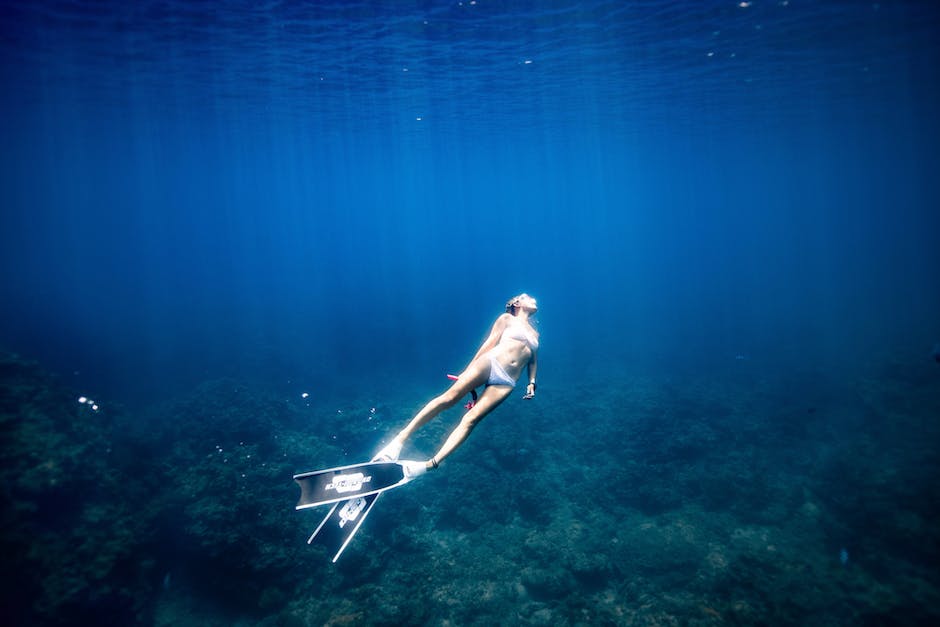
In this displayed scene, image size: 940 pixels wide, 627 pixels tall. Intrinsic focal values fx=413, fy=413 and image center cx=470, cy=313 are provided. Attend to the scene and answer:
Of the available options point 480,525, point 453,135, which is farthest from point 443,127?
point 480,525

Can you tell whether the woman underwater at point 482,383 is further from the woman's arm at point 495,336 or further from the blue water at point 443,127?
the blue water at point 443,127

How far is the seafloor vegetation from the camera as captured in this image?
7977 mm

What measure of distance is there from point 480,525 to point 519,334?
766cm

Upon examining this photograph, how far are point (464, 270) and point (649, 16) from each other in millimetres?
60051

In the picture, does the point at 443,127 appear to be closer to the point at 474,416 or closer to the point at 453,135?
the point at 453,135

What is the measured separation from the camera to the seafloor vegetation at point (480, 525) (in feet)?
26.2

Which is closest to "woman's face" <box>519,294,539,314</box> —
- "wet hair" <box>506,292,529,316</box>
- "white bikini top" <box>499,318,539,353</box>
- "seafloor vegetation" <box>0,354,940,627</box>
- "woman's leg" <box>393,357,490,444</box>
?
"wet hair" <box>506,292,529,316</box>

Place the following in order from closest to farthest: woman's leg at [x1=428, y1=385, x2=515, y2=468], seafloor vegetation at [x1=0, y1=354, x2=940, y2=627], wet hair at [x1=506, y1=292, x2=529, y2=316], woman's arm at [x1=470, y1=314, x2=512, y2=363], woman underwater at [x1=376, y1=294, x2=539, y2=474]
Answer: woman's leg at [x1=428, y1=385, x2=515, y2=468], woman underwater at [x1=376, y1=294, x2=539, y2=474], woman's arm at [x1=470, y1=314, x2=512, y2=363], wet hair at [x1=506, y1=292, x2=529, y2=316], seafloor vegetation at [x1=0, y1=354, x2=940, y2=627]

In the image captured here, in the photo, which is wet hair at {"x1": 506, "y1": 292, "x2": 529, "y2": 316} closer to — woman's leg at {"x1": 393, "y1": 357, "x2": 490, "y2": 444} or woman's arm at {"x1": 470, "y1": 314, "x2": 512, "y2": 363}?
woman's arm at {"x1": 470, "y1": 314, "x2": 512, "y2": 363}

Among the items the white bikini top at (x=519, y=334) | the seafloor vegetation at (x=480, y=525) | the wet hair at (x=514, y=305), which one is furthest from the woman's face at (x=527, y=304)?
the seafloor vegetation at (x=480, y=525)

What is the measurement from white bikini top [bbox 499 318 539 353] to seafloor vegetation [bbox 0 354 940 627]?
245 inches

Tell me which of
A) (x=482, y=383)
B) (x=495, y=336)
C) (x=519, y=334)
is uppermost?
(x=519, y=334)

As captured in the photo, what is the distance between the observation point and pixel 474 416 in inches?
186

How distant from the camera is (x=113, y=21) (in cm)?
1311
